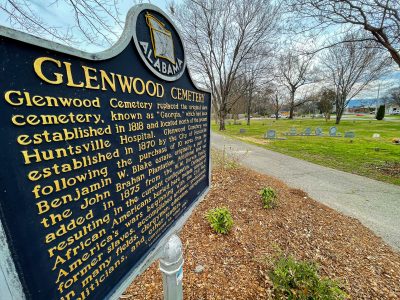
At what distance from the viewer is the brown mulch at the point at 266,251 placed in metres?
2.26

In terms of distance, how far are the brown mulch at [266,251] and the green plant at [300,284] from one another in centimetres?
15

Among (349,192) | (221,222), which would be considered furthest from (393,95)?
(221,222)

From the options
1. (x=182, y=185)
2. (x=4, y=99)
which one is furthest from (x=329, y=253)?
(x=4, y=99)

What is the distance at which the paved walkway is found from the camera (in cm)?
391

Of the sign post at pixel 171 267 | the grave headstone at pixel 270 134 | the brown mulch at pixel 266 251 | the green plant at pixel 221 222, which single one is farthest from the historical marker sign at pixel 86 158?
the grave headstone at pixel 270 134

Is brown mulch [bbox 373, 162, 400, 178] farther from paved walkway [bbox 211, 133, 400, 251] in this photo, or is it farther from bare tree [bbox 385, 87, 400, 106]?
→ bare tree [bbox 385, 87, 400, 106]

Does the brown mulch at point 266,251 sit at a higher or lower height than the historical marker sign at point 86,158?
lower

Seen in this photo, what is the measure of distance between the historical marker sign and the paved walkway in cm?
423

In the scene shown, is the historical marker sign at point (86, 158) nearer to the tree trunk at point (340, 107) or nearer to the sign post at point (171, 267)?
the sign post at point (171, 267)

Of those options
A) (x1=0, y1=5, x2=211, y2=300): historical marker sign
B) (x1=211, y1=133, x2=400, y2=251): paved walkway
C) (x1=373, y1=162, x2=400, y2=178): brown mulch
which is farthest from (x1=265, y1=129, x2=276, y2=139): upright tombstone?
(x1=0, y1=5, x2=211, y2=300): historical marker sign

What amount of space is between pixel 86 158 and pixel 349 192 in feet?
21.0

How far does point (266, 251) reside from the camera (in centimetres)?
280

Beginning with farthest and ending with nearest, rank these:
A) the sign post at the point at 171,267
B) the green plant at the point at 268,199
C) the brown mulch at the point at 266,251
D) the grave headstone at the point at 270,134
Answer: the grave headstone at the point at 270,134 < the green plant at the point at 268,199 < the brown mulch at the point at 266,251 < the sign post at the point at 171,267

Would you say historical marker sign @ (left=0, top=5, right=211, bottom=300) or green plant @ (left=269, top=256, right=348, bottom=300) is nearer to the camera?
historical marker sign @ (left=0, top=5, right=211, bottom=300)
